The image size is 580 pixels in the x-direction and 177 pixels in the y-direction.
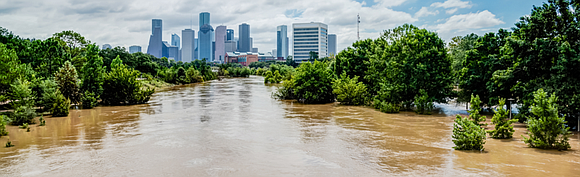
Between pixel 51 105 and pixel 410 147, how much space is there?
2074 centimetres

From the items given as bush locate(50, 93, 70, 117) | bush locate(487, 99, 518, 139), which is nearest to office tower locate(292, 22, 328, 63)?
bush locate(50, 93, 70, 117)

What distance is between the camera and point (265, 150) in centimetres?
1286

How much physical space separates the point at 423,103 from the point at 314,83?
983 centimetres

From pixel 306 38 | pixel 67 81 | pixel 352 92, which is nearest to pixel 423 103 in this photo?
pixel 352 92

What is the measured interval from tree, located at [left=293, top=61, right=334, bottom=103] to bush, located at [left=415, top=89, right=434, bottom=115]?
29.1 feet

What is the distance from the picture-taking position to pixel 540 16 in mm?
15164

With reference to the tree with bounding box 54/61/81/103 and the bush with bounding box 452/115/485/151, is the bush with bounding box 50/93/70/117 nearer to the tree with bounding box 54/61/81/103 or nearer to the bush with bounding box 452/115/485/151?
the tree with bounding box 54/61/81/103

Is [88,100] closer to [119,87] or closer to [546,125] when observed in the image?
[119,87]

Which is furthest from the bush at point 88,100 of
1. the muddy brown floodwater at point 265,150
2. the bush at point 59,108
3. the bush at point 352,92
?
the bush at point 352,92

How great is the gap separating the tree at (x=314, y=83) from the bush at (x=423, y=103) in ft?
29.1

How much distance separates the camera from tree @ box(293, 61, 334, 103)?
29531mm

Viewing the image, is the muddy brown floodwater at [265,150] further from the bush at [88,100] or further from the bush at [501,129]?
the bush at [88,100]

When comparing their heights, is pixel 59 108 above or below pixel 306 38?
below

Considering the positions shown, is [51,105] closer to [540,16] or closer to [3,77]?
[3,77]
